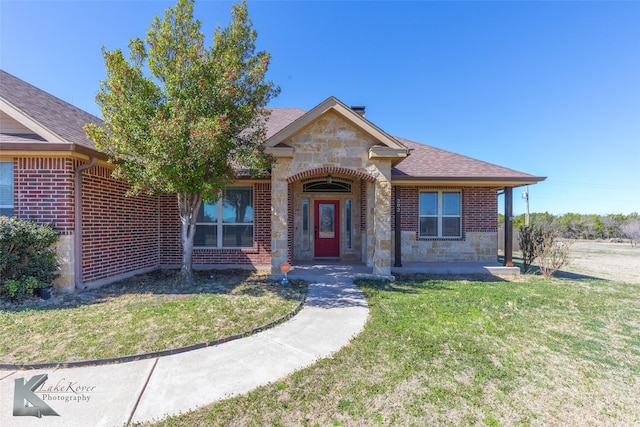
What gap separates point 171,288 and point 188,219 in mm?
1730

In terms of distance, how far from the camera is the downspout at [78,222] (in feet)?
20.7

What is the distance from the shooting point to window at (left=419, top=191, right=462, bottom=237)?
10.3 metres

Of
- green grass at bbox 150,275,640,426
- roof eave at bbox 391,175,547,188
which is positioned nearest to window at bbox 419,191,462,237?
roof eave at bbox 391,175,547,188

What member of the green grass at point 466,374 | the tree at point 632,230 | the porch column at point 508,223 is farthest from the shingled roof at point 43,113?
the tree at point 632,230

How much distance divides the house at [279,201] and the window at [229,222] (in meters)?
0.03

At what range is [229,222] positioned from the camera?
9.16 metres

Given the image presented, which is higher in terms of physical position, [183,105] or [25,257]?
[183,105]

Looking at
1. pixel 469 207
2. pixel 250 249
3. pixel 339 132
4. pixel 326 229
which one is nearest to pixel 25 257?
pixel 250 249

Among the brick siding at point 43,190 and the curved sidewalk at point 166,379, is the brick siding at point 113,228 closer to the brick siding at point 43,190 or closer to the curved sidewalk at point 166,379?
the brick siding at point 43,190

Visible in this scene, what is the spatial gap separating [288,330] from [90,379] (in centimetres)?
251

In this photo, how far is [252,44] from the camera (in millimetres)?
6863

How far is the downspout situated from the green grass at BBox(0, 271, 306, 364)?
0.51 m

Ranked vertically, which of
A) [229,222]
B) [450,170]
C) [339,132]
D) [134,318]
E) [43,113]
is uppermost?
[43,113]

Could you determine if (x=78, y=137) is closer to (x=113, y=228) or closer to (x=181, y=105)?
(x=113, y=228)
